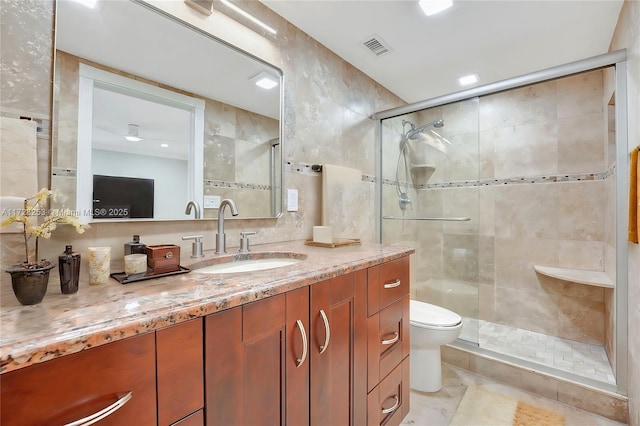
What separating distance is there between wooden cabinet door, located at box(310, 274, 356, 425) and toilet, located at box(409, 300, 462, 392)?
0.83 meters

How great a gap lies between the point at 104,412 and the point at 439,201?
8.07 ft

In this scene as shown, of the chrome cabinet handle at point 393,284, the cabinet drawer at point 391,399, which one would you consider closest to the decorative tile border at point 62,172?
the chrome cabinet handle at point 393,284

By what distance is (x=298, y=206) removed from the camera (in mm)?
1829

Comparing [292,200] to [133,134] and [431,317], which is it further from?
[431,317]

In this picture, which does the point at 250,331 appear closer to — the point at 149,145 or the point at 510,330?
the point at 149,145

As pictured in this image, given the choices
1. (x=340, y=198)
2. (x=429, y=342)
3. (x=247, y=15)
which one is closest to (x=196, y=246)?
(x=340, y=198)

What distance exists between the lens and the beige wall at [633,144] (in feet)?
4.54

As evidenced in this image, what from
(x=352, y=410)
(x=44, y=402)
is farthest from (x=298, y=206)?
(x=44, y=402)

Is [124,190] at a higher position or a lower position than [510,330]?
higher

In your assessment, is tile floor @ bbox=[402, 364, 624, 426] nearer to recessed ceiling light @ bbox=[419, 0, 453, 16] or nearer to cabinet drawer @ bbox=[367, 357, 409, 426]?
cabinet drawer @ bbox=[367, 357, 409, 426]

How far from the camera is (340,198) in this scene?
209 cm

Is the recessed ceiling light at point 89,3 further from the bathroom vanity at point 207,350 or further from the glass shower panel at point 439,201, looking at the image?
the glass shower panel at point 439,201

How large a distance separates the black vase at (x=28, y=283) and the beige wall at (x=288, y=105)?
0.91 feet

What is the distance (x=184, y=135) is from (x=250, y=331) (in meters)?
0.95
